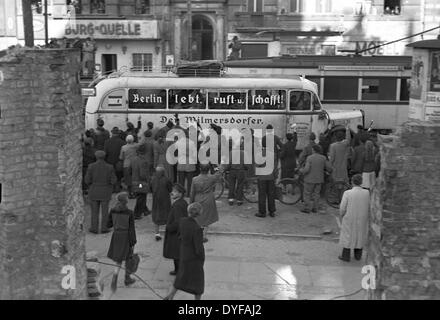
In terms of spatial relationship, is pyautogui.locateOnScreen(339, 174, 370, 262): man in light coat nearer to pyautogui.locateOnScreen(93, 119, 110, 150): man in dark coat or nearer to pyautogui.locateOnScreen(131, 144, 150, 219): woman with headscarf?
pyautogui.locateOnScreen(131, 144, 150, 219): woman with headscarf

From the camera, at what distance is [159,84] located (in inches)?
711

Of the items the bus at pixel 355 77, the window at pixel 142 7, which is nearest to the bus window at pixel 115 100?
the bus at pixel 355 77

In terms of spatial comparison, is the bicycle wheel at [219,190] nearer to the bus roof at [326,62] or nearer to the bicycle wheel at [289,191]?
the bicycle wheel at [289,191]

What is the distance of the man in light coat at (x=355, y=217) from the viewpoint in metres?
10.2

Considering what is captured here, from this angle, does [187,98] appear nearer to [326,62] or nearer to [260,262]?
[326,62]

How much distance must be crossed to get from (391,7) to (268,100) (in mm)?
16780

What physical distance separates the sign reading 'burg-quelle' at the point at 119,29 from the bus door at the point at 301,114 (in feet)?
50.1

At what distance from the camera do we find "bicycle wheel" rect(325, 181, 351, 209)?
13938 mm

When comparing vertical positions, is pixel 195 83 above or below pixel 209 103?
above

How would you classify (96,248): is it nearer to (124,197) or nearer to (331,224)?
(124,197)

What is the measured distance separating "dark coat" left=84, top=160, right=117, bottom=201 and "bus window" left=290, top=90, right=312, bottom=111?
777 cm

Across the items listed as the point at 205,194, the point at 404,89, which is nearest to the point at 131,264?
the point at 205,194

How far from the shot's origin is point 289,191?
49.3 ft
